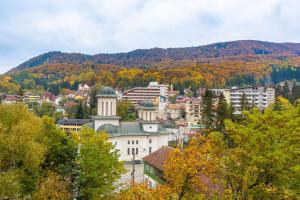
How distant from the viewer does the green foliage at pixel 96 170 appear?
2131 centimetres

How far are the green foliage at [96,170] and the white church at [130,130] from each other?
26.1m

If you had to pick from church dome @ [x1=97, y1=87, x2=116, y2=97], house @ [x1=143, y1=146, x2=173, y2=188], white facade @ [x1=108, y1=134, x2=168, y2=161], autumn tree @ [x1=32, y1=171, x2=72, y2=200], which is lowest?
white facade @ [x1=108, y1=134, x2=168, y2=161]

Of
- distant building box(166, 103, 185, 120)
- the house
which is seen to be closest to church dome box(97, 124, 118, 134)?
the house

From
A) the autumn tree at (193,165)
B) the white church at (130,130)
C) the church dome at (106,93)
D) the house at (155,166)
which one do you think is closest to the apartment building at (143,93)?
the white church at (130,130)

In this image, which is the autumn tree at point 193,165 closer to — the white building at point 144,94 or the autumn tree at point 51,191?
the autumn tree at point 51,191

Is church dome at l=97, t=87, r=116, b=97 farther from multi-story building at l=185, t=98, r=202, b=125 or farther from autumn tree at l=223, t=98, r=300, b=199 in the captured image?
multi-story building at l=185, t=98, r=202, b=125

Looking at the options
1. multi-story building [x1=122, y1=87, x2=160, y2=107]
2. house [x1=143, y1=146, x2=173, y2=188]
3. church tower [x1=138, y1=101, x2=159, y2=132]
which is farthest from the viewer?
multi-story building [x1=122, y1=87, x2=160, y2=107]

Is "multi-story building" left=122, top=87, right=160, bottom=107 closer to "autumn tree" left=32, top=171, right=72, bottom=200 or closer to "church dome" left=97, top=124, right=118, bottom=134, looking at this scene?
"church dome" left=97, top=124, right=118, bottom=134

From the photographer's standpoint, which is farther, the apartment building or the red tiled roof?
the apartment building

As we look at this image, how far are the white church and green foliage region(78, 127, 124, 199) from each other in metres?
26.1

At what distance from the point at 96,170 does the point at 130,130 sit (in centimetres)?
2835

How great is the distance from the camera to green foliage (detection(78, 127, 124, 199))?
21312mm

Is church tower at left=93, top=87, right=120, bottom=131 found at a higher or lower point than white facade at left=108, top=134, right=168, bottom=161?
higher

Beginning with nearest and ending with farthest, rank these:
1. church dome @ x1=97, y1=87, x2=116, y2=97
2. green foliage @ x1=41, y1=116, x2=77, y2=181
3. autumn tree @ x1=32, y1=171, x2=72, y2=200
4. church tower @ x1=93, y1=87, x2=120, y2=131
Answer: autumn tree @ x1=32, y1=171, x2=72, y2=200, green foliage @ x1=41, y1=116, x2=77, y2=181, church tower @ x1=93, y1=87, x2=120, y2=131, church dome @ x1=97, y1=87, x2=116, y2=97
